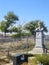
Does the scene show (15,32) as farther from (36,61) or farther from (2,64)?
(36,61)

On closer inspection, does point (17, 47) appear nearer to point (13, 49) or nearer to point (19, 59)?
point (13, 49)

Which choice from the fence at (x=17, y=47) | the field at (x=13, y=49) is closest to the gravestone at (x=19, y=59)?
the field at (x=13, y=49)

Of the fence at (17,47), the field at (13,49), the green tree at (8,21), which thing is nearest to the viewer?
the field at (13,49)

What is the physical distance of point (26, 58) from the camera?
1386cm

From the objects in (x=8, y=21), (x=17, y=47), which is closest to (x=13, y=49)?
(x=17, y=47)

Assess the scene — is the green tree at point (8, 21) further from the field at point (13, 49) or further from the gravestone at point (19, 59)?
the gravestone at point (19, 59)

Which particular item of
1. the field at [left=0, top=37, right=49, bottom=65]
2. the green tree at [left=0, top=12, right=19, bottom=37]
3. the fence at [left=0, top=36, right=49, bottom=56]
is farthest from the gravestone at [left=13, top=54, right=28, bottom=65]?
the green tree at [left=0, top=12, right=19, bottom=37]

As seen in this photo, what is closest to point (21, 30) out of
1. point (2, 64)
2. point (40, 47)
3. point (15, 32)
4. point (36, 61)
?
point (15, 32)

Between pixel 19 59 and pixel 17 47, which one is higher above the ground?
pixel 17 47

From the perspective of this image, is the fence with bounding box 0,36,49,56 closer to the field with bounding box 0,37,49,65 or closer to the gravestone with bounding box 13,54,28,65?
the field with bounding box 0,37,49,65

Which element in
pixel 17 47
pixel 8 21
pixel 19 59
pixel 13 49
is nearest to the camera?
pixel 19 59

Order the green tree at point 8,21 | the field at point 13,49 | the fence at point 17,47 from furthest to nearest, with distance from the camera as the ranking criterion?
the green tree at point 8,21 < the fence at point 17,47 < the field at point 13,49

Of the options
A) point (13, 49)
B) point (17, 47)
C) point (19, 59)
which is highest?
point (17, 47)

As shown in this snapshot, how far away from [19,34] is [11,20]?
2889 millimetres
